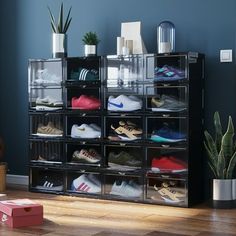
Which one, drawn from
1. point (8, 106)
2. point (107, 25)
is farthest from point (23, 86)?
point (107, 25)

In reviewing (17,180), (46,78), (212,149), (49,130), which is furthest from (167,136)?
(17,180)

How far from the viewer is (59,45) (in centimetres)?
529

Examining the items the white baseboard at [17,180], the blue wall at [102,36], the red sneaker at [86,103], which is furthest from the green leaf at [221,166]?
the white baseboard at [17,180]

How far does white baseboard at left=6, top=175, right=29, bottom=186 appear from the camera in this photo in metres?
5.85

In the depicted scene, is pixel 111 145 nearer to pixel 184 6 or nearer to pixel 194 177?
pixel 194 177

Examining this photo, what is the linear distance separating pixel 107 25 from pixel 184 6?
2.69 ft

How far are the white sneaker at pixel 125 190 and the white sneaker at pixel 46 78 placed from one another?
115cm

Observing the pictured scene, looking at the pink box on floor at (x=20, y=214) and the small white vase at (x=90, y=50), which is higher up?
the small white vase at (x=90, y=50)

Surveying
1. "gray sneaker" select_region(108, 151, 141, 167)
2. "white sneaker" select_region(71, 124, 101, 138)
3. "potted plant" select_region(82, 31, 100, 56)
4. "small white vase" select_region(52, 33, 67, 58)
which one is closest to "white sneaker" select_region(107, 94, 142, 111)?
"white sneaker" select_region(71, 124, 101, 138)

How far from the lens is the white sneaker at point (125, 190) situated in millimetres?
4840

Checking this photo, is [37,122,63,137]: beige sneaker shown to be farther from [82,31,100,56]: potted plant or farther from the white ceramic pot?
the white ceramic pot

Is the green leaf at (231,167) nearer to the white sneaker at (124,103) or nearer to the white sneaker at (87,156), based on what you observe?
the white sneaker at (124,103)

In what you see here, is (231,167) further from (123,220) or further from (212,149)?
(123,220)

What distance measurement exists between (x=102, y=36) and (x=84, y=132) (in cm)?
100
